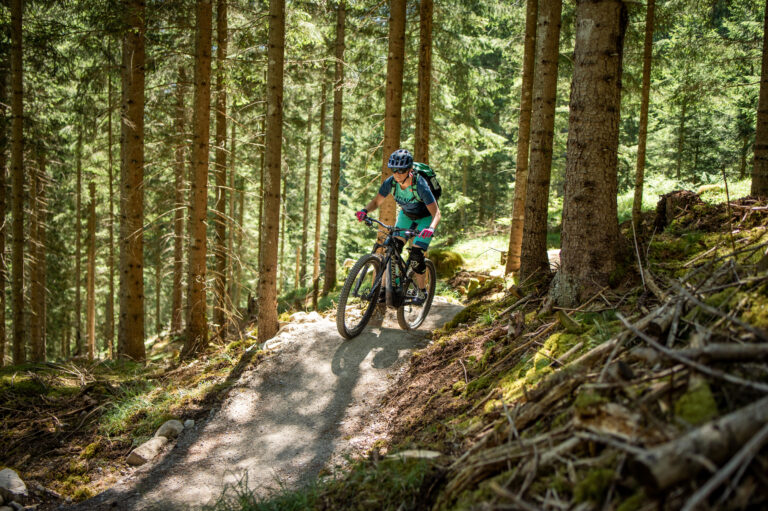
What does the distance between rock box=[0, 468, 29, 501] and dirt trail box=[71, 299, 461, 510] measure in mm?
734

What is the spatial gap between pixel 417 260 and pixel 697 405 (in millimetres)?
5017

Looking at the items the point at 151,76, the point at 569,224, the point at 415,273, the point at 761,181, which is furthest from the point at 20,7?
the point at 761,181

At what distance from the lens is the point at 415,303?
6.84 metres

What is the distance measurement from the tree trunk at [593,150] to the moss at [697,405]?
2.44 meters

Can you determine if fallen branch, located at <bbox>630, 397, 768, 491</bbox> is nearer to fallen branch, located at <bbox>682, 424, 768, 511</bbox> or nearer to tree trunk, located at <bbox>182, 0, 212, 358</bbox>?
fallen branch, located at <bbox>682, 424, 768, 511</bbox>

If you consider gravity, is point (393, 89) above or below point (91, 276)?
above

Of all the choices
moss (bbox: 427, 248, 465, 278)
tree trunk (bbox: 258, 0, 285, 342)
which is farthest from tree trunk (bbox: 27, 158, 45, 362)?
moss (bbox: 427, 248, 465, 278)

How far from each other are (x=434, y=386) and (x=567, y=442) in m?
2.52

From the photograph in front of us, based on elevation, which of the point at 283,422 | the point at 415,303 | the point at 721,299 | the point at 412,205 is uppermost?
the point at 412,205

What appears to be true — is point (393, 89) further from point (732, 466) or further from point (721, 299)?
point (732, 466)

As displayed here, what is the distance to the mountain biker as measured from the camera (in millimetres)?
6035

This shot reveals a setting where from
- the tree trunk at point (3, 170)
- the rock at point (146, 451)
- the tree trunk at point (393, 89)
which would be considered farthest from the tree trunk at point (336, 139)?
the rock at point (146, 451)

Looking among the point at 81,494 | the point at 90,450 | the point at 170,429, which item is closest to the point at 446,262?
the point at 170,429

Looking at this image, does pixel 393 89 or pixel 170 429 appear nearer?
pixel 170 429
